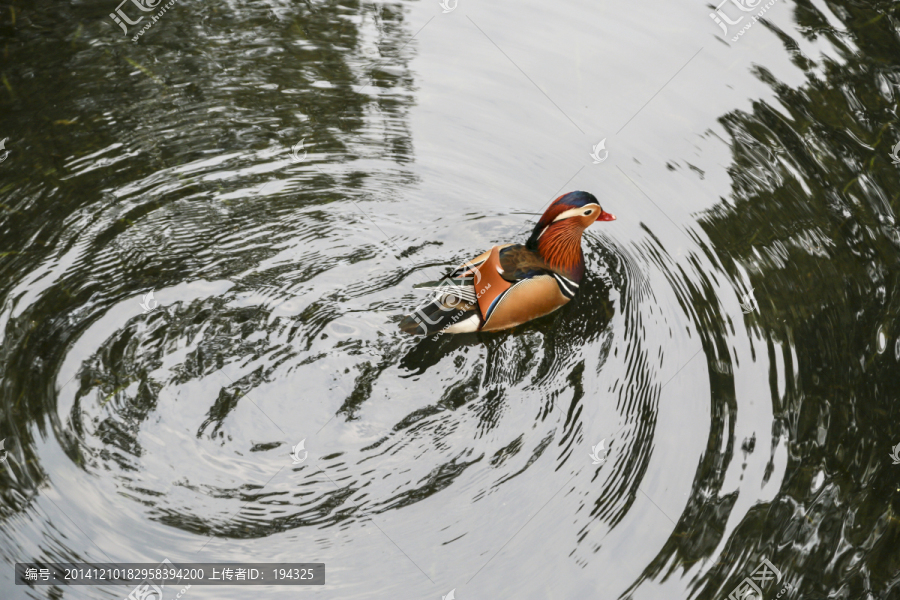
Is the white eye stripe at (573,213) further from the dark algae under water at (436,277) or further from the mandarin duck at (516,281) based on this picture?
the dark algae under water at (436,277)

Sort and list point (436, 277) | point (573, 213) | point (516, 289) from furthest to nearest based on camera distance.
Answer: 1. point (436, 277)
2. point (573, 213)
3. point (516, 289)

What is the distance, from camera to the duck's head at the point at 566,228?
505 cm

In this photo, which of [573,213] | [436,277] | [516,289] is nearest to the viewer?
[516,289]

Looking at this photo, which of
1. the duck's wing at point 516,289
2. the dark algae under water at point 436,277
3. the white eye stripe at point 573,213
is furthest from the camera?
the white eye stripe at point 573,213

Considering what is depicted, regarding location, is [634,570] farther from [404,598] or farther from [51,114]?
[51,114]

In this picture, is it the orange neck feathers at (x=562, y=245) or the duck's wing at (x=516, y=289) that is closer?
the duck's wing at (x=516, y=289)

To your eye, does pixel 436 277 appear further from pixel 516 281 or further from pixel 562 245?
pixel 562 245

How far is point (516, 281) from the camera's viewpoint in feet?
16.2

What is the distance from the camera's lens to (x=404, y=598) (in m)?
3.68

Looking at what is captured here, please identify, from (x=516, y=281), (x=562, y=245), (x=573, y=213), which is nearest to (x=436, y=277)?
(x=516, y=281)

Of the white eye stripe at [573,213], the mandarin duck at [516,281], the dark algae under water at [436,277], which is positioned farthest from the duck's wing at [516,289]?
the white eye stripe at [573,213]

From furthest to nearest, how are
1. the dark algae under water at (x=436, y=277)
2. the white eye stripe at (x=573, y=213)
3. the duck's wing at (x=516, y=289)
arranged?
the white eye stripe at (x=573, y=213)
the duck's wing at (x=516, y=289)
the dark algae under water at (x=436, y=277)

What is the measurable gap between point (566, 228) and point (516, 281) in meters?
0.56

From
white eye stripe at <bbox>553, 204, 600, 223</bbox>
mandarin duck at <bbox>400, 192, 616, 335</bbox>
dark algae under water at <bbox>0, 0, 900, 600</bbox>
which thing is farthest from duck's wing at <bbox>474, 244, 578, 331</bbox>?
white eye stripe at <bbox>553, 204, 600, 223</bbox>
